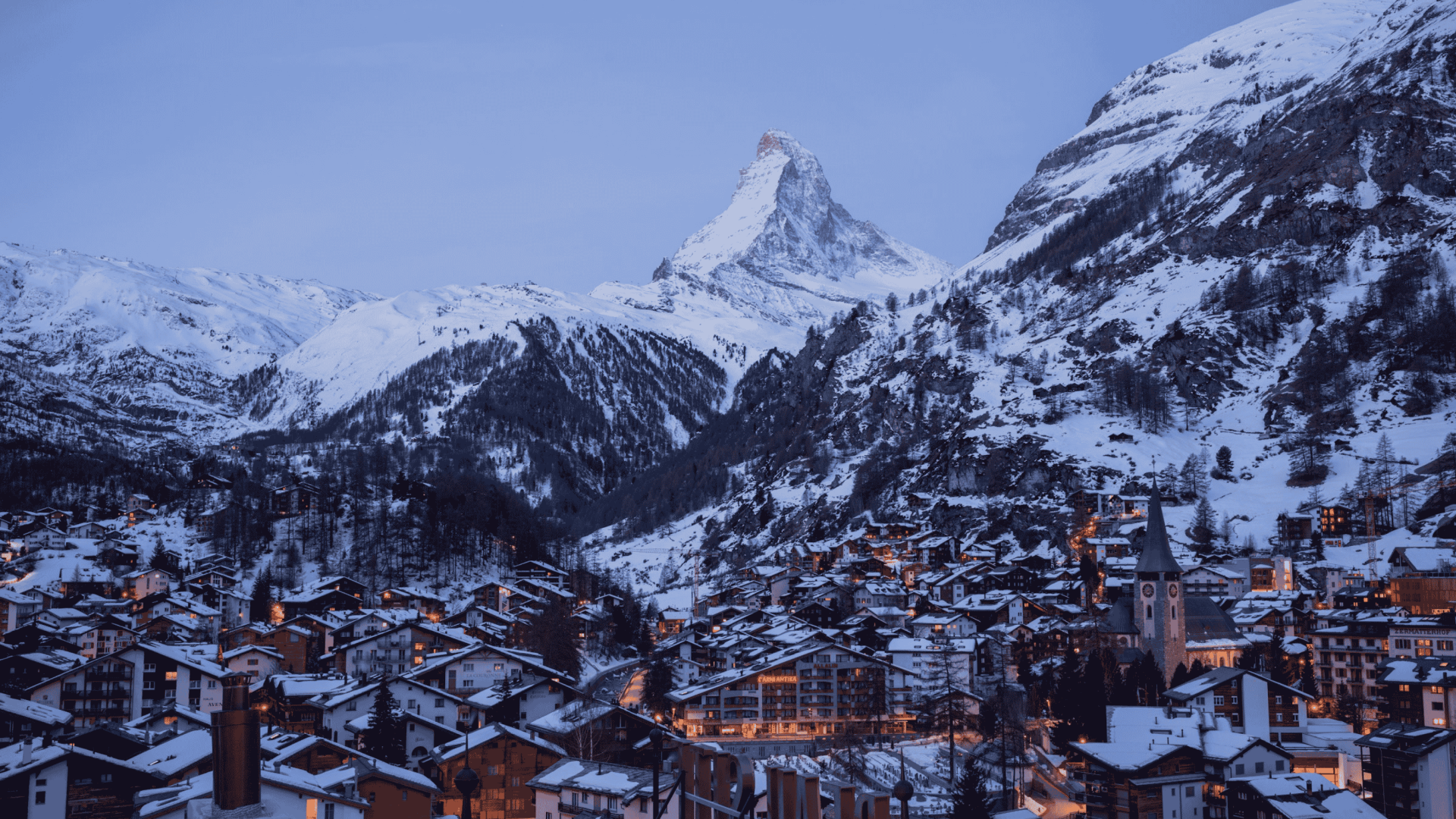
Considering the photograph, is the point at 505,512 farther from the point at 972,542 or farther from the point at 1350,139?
the point at 1350,139

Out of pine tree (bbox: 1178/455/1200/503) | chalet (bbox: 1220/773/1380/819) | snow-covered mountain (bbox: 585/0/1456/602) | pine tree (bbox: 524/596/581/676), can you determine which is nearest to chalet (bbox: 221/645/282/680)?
pine tree (bbox: 524/596/581/676)

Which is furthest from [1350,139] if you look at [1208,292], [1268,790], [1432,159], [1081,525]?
[1268,790]

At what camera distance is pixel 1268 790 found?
45.1 metres

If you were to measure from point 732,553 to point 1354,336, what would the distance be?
68.9 m

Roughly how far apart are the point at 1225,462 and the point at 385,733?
297 ft

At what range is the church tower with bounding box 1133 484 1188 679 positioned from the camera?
7331 cm

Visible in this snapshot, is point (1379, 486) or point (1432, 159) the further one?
point (1432, 159)

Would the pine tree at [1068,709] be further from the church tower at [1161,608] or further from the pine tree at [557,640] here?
the pine tree at [557,640]

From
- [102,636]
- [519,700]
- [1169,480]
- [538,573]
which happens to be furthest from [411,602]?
[1169,480]

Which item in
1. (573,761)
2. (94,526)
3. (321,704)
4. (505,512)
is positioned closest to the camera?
(573,761)

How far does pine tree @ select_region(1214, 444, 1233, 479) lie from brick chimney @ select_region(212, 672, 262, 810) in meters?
109

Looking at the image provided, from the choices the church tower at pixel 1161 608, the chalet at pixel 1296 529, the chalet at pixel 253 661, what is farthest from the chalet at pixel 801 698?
the chalet at pixel 1296 529

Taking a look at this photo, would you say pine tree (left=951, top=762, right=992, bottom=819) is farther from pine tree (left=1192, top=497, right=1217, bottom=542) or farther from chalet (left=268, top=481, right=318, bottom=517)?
chalet (left=268, top=481, right=318, bottom=517)

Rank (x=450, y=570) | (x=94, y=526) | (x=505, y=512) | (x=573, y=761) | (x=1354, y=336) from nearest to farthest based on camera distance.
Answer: (x=573, y=761)
(x=450, y=570)
(x=94, y=526)
(x=505, y=512)
(x=1354, y=336)
